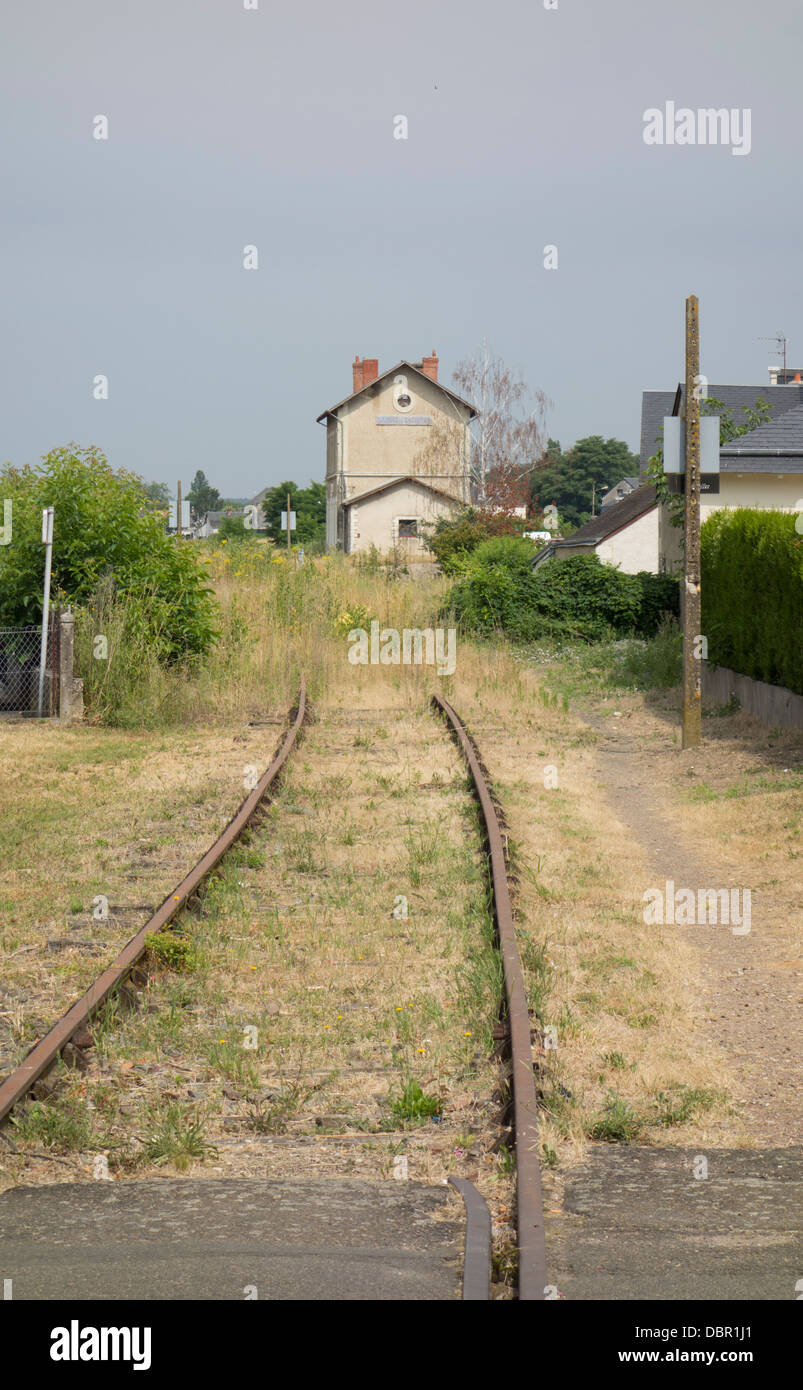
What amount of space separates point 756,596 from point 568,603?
1354cm

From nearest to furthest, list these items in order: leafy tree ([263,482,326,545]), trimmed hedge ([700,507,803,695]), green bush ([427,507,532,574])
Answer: trimmed hedge ([700,507,803,695]), green bush ([427,507,532,574]), leafy tree ([263,482,326,545])

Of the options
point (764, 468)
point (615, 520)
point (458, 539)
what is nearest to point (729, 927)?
point (764, 468)

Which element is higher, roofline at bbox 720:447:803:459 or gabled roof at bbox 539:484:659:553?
gabled roof at bbox 539:484:659:553

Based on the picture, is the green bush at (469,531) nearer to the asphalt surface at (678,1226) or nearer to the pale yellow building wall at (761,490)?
the pale yellow building wall at (761,490)

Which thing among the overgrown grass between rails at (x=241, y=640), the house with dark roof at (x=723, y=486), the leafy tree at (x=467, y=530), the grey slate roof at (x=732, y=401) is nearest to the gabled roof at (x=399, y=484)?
the leafy tree at (x=467, y=530)

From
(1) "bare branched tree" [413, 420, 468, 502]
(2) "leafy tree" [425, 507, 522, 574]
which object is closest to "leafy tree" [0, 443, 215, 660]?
(2) "leafy tree" [425, 507, 522, 574]

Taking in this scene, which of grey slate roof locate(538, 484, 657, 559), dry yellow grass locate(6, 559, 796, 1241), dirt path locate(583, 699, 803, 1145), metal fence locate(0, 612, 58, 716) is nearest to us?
dry yellow grass locate(6, 559, 796, 1241)

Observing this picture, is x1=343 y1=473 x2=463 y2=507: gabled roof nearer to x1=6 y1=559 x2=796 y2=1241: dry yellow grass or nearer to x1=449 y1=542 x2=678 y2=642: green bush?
x1=449 y1=542 x2=678 y2=642: green bush

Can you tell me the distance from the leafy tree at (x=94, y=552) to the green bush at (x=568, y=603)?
11.8 meters

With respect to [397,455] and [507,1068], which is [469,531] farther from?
[507,1068]

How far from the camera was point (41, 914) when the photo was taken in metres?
7.65

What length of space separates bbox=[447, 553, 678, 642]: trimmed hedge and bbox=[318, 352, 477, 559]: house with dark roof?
105 feet

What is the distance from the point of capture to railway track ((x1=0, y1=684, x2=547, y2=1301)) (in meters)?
3.65
